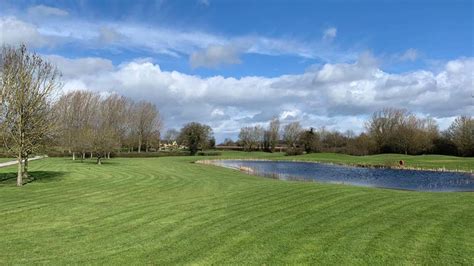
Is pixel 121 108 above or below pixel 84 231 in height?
above

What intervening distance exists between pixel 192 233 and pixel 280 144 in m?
116

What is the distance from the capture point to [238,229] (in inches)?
412

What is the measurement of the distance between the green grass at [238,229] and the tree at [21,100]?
18.2 feet

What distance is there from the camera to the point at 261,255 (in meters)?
8.14

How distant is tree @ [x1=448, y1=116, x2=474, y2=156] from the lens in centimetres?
7050

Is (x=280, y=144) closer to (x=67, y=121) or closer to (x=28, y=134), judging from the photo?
(x=67, y=121)

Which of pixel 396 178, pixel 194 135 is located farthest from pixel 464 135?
pixel 194 135

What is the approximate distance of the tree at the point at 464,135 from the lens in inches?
2776

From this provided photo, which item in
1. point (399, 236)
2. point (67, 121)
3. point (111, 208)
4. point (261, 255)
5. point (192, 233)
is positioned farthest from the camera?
point (67, 121)

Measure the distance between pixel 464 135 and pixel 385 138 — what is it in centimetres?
1806

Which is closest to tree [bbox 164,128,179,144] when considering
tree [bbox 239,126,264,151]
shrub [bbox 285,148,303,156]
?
tree [bbox 239,126,264,151]

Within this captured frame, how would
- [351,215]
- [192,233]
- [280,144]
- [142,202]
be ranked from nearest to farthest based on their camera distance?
[192,233], [351,215], [142,202], [280,144]

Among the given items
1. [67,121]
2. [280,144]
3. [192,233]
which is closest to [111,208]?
[192,233]

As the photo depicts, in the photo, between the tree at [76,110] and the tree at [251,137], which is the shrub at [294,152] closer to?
the tree at [251,137]
